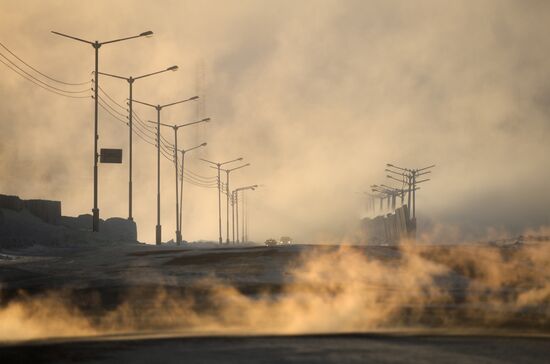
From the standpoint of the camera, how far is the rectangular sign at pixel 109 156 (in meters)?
52.0

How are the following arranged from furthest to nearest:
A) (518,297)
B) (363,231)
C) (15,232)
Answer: (363,231) < (15,232) < (518,297)

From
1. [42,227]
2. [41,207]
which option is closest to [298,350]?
[42,227]

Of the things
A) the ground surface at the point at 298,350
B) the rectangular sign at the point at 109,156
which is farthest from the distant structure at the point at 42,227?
the ground surface at the point at 298,350

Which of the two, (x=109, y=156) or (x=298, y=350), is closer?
(x=298, y=350)

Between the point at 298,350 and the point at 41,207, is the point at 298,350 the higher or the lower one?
the lower one

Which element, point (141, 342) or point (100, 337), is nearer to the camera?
point (141, 342)

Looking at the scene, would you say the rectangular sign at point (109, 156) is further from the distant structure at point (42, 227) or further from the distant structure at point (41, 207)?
the distant structure at point (41, 207)

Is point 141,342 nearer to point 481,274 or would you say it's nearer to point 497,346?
point 497,346

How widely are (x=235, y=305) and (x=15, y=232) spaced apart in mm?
39577

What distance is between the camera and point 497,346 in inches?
246

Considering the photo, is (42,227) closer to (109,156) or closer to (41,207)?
(109,156)

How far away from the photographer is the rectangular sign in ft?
171

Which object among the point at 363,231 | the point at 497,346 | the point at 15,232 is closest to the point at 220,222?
the point at 363,231

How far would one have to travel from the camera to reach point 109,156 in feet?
172
